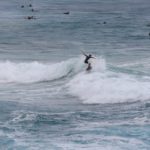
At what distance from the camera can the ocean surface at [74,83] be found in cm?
2977

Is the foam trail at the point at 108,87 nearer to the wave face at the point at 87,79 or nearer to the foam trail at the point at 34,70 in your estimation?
the wave face at the point at 87,79

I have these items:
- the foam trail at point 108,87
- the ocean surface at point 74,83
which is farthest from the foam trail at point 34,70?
the foam trail at point 108,87

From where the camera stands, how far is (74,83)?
43.8 metres

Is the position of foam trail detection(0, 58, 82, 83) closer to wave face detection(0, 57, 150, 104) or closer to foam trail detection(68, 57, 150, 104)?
wave face detection(0, 57, 150, 104)

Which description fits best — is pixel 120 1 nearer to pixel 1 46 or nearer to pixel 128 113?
pixel 1 46

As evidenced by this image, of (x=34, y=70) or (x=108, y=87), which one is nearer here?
(x=108, y=87)

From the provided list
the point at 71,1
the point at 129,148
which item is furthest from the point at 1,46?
the point at 71,1

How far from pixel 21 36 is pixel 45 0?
54.4 metres

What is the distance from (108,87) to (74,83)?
13.5 ft

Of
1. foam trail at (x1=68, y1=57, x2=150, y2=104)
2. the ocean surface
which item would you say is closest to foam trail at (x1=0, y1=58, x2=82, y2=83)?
the ocean surface

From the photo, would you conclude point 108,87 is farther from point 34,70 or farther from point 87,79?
point 34,70

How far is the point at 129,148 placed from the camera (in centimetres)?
2781

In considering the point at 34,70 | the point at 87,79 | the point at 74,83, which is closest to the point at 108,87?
the point at 87,79

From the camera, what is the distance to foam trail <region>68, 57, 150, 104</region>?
3803 cm
